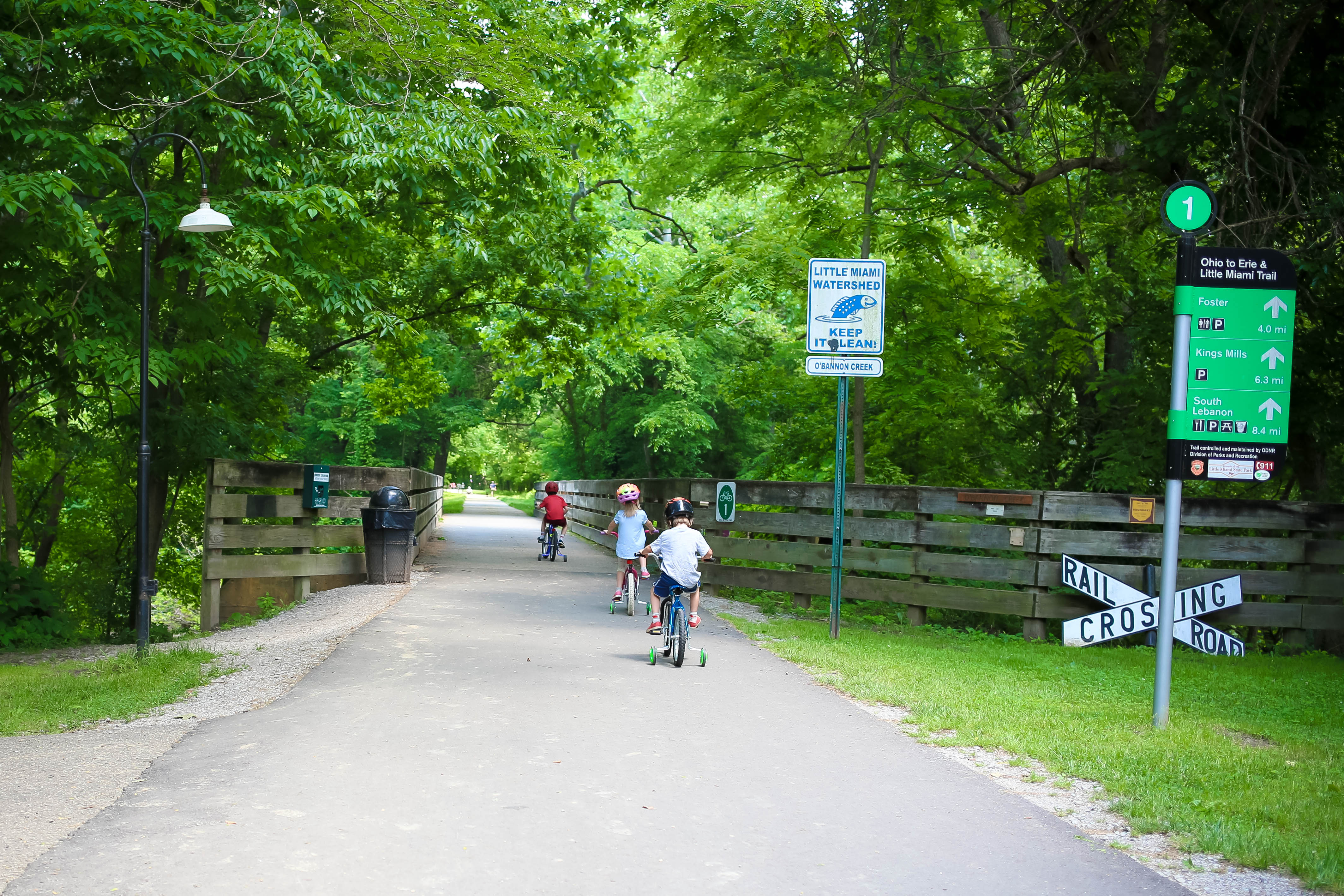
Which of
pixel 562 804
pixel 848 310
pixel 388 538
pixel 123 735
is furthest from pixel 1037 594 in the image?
pixel 123 735

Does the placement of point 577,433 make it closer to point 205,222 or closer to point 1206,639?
point 1206,639

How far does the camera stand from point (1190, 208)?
7.14 metres

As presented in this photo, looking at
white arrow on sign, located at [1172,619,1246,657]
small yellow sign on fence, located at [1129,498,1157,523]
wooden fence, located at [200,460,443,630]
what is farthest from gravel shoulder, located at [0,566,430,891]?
white arrow on sign, located at [1172,619,1246,657]

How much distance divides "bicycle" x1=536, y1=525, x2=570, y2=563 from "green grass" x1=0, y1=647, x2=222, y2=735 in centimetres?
1029

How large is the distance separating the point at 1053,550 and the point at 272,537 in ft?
29.3

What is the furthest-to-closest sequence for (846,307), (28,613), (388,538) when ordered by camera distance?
(388,538)
(28,613)
(846,307)

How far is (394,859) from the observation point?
4191 millimetres

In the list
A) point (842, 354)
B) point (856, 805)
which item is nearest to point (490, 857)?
point (856, 805)

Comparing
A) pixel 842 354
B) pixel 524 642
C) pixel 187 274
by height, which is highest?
pixel 187 274

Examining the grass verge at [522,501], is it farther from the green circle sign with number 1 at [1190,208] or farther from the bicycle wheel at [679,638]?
the green circle sign with number 1 at [1190,208]

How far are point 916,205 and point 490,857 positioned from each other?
13.7m

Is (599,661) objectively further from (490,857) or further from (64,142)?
(64,142)

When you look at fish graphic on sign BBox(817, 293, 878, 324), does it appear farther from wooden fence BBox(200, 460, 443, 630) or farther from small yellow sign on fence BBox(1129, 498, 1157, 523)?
wooden fence BBox(200, 460, 443, 630)

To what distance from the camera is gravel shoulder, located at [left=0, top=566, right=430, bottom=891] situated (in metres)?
4.64
